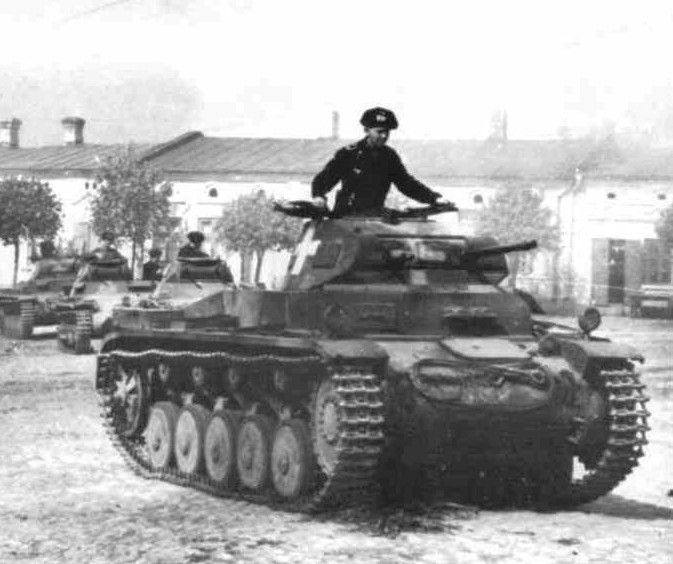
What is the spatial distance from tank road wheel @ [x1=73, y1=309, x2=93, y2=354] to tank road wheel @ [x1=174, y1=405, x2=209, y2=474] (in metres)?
12.2

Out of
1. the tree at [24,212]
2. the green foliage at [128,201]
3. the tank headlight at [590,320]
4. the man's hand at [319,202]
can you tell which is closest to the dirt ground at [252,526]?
the tank headlight at [590,320]

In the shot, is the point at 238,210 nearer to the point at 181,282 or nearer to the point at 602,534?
the point at 181,282

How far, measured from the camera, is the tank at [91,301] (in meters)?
23.0

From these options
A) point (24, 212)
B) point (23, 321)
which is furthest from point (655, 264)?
point (23, 321)

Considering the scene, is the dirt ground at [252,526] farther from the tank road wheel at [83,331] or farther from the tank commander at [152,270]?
the tank commander at [152,270]

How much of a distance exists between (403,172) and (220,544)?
12.9 ft

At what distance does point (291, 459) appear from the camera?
30.6 ft

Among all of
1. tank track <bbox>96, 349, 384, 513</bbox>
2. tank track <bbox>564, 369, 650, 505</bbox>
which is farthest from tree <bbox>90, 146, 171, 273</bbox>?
tank track <bbox>564, 369, 650, 505</bbox>

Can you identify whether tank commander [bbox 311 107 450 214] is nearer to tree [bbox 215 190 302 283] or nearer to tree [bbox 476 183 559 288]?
tree [bbox 476 183 559 288]

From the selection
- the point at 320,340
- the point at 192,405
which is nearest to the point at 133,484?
the point at 192,405

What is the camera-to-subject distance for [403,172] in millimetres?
10805

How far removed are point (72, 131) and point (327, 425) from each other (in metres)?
51.5

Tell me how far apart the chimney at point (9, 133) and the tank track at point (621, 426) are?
53128mm

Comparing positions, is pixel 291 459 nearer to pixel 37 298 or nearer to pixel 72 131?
pixel 37 298
